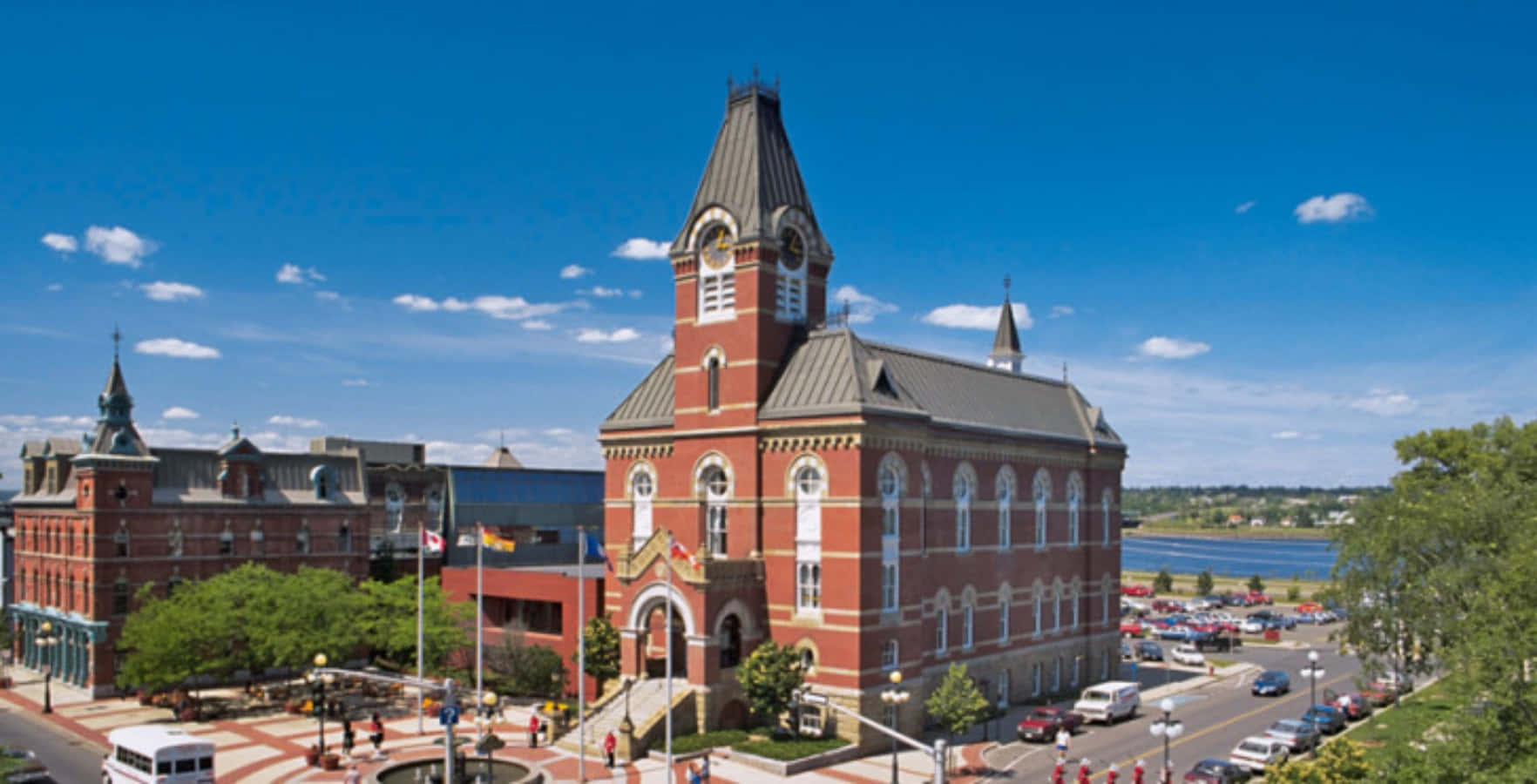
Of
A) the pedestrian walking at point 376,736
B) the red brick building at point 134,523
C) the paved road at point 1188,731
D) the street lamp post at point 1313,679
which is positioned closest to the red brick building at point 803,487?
the paved road at point 1188,731

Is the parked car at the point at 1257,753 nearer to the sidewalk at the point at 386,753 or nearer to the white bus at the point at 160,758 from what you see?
the sidewalk at the point at 386,753

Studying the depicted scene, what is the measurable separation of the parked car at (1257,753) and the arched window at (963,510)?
14.4 m

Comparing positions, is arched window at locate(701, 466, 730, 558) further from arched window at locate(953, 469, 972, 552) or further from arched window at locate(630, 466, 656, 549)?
arched window at locate(953, 469, 972, 552)

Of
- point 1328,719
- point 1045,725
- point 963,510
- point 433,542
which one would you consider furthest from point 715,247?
point 1328,719

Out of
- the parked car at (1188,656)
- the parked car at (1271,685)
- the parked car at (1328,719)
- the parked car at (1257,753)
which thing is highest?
the parked car at (1257,753)

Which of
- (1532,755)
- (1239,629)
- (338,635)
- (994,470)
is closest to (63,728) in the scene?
(338,635)

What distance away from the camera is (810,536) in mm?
47438

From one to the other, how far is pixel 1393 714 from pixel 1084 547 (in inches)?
667

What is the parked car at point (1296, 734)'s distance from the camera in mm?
45500

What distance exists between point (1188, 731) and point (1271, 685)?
13.0m

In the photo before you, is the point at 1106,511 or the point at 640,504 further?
the point at 1106,511

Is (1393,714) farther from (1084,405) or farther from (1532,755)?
(1532,755)

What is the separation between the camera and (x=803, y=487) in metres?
47.9

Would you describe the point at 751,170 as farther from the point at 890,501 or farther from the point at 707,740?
the point at 707,740
